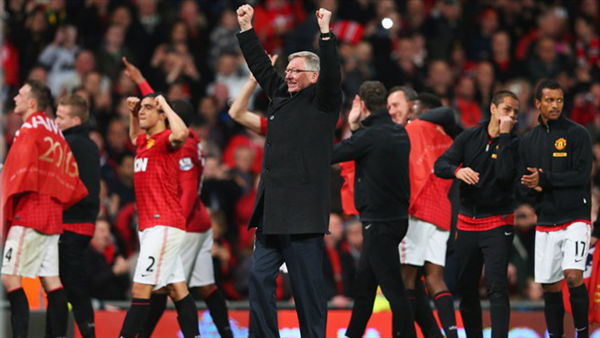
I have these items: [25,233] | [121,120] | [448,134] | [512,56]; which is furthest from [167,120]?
[512,56]

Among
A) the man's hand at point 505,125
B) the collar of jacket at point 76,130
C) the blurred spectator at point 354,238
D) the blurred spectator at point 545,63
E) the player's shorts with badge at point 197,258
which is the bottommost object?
the blurred spectator at point 354,238

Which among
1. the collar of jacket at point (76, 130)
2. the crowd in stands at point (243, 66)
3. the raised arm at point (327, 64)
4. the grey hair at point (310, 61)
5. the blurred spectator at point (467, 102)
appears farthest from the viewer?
the blurred spectator at point (467, 102)

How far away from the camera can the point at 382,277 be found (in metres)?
8.81

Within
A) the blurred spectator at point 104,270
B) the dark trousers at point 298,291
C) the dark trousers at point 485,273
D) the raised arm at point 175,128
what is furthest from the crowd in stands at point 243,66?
the dark trousers at point 298,291

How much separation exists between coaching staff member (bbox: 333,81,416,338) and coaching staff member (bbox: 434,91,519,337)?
1.38 ft

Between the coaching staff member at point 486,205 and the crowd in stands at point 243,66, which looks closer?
the coaching staff member at point 486,205

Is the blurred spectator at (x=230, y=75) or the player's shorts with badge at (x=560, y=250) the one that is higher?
the blurred spectator at (x=230, y=75)

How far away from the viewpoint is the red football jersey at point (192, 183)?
9234mm

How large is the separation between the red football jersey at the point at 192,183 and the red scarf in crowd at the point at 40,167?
2.71ft

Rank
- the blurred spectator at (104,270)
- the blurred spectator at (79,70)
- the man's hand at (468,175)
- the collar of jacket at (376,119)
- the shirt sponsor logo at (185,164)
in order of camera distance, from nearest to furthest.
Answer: the man's hand at (468,175), the collar of jacket at (376,119), the shirt sponsor logo at (185,164), the blurred spectator at (104,270), the blurred spectator at (79,70)

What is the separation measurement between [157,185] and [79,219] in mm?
1134

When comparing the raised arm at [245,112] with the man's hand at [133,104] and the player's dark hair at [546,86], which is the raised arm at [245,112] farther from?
the player's dark hair at [546,86]

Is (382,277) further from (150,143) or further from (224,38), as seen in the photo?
(224,38)

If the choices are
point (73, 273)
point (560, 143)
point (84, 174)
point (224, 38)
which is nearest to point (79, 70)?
point (224, 38)
